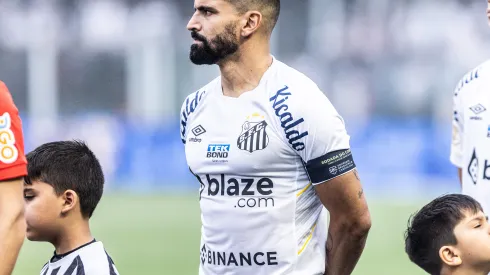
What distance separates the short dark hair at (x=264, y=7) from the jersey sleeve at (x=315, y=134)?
0.48 metres

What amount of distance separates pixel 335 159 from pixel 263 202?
373 millimetres

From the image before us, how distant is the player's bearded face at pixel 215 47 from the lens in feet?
15.1

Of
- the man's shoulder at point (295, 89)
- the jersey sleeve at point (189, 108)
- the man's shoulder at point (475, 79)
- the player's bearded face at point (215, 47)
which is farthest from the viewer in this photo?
the man's shoulder at point (475, 79)

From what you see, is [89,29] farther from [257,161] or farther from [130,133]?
[257,161]

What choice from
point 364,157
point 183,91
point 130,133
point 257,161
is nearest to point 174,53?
point 183,91

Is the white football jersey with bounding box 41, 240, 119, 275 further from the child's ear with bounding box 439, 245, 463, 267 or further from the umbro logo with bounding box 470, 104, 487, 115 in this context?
the umbro logo with bounding box 470, 104, 487, 115

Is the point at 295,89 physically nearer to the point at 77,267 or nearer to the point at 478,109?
the point at 77,267

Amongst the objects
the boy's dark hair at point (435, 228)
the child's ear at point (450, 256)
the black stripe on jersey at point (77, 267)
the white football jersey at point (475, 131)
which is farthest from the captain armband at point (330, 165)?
the white football jersey at point (475, 131)

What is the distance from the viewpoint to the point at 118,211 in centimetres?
1647

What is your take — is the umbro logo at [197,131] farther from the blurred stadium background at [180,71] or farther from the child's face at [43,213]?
the blurred stadium background at [180,71]

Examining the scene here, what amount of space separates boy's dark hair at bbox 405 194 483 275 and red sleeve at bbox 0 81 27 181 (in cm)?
181

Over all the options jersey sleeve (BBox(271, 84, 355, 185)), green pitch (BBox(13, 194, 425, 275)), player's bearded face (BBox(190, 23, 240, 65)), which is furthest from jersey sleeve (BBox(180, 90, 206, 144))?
green pitch (BBox(13, 194, 425, 275))

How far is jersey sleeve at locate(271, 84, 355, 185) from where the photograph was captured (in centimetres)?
434

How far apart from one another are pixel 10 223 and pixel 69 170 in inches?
32.9
